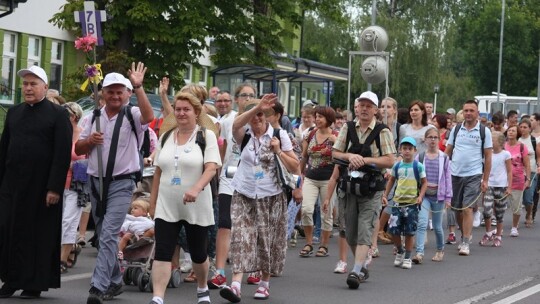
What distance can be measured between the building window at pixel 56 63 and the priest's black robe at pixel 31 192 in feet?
91.9

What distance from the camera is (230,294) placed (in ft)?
34.9

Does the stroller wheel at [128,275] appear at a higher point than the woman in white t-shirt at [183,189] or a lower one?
lower

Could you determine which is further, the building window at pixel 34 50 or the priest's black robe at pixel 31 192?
the building window at pixel 34 50

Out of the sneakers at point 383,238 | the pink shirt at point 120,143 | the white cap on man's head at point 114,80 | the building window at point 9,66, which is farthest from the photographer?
the building window at point 9,66

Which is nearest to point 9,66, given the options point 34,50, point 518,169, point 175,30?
point 34,50

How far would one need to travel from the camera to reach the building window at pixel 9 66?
34.8m

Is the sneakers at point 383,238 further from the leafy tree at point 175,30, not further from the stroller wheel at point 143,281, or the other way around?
the leafy tree at point 175,30

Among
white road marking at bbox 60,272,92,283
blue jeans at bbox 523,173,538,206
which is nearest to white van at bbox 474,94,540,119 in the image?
blue jeans at bbox 523,173,538,206

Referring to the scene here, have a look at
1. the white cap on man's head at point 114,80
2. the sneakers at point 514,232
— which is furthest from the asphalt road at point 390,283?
the sneakers at point 514,232

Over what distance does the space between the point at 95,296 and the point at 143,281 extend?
138 cm

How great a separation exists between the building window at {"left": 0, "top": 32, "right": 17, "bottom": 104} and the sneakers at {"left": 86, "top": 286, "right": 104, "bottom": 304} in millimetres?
25013

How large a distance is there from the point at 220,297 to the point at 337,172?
208 centimetres

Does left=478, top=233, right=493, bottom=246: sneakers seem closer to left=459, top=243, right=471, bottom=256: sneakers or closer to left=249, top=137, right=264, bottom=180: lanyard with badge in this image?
left=459, top=243, right=471, bottom=256: sneakers

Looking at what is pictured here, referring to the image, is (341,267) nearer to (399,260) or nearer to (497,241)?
(399,260)
